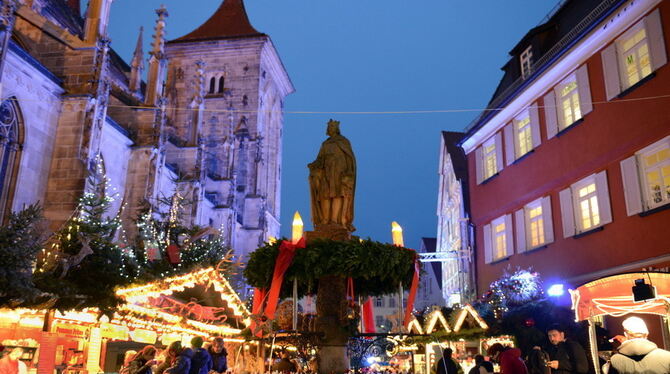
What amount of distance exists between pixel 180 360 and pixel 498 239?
15.3 m

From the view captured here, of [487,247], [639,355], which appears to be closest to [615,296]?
[639,355]

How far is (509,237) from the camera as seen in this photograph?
19.2 meters

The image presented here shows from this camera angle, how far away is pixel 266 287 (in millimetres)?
7230

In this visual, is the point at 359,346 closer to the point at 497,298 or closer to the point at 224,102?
the point at 497,298

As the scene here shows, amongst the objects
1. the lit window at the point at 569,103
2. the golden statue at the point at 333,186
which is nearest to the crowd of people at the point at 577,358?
A: the golden statue at the point at 333,186

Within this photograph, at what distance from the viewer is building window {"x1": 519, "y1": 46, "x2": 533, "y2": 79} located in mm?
19839

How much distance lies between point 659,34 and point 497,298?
24.4ft

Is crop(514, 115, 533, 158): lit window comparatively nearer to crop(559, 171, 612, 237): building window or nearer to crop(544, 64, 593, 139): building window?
crop(544, 64, 593, 139): building window

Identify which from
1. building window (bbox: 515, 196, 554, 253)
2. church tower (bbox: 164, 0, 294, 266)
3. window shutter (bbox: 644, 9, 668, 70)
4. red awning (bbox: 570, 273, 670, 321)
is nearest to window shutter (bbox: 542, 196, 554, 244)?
building window (bbox: 515, 196, 554, 253)

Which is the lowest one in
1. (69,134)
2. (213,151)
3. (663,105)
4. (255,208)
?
(663,105)

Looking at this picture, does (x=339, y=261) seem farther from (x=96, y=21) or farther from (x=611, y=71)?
(x=96, y=21)

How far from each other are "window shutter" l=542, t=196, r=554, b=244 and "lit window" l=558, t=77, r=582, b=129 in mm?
2176

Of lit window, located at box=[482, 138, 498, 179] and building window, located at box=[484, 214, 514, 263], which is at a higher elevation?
lit window, located at box=[482, 138, 498, 179]

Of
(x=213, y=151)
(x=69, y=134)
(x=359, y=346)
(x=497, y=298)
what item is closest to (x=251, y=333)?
(x=359, y=346)
